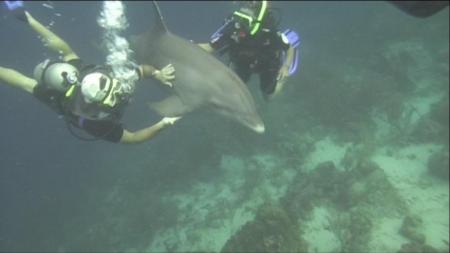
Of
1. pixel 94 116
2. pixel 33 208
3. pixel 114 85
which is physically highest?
pixel 114 85

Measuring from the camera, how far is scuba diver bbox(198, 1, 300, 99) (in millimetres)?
6477

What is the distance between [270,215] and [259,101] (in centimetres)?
662

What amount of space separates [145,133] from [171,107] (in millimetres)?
839

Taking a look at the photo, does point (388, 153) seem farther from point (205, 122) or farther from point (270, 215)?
point (205, 122)

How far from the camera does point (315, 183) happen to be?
10.7 metres

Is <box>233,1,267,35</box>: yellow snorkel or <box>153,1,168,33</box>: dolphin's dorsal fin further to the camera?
<box>233,1,267,35</box>: yellow snorkel

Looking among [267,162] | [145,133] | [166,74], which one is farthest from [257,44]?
[267,162]

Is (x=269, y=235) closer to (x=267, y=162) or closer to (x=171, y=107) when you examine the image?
(x=267, y=162)

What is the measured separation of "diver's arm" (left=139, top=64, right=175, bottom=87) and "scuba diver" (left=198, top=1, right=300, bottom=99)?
1.25m

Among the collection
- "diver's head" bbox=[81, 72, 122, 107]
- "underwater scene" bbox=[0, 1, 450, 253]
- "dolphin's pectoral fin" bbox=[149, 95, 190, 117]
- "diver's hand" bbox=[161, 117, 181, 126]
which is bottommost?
"underwater scene" bbox=[0, 1, 450, 253]

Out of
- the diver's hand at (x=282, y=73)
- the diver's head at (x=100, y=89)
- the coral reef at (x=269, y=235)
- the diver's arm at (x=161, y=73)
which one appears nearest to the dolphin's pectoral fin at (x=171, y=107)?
the diver's arm at (x=161, y=73)

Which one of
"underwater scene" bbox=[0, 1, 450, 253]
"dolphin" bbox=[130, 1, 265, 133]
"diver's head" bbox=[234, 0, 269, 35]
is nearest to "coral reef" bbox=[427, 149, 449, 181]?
"underwater scene" bbox=[0, 1, 450, 253]

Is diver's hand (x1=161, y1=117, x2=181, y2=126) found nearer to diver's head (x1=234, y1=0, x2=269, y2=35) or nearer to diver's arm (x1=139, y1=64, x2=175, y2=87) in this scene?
diver's arm (x1=139, y1=64, x2=175, y2=87)

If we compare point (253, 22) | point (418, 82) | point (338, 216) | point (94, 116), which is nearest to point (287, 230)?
point (338, 216)
